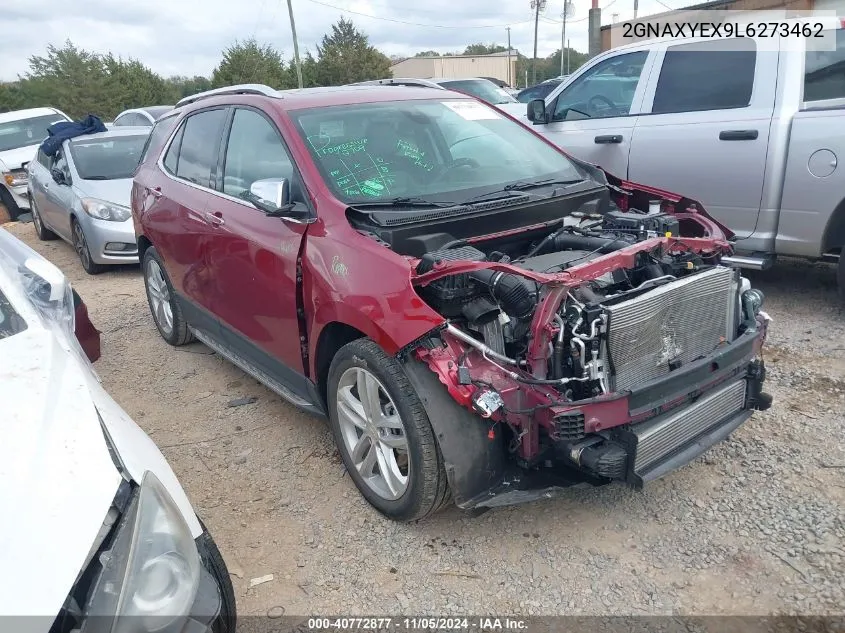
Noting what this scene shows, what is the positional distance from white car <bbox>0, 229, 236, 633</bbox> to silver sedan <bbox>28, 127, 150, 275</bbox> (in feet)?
19.4

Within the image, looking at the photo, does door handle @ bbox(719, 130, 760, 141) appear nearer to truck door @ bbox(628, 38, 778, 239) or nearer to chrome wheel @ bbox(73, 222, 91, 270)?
truck door @ bbox(628, 38, 778, 239)

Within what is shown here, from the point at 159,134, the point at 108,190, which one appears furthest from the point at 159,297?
the point at 108,190

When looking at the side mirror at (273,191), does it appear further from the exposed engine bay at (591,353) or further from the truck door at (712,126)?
the truck door at (712,126)

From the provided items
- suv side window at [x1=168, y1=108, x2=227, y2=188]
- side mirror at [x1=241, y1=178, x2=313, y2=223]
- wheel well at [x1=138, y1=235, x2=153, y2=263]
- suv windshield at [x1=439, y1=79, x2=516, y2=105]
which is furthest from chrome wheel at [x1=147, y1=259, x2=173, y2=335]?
suv windshield at [x1=439, y1=79, x2=516, y2=105]

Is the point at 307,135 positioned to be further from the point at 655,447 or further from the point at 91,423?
the point at 655,447

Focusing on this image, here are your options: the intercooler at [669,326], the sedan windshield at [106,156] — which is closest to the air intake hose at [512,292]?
the intercooler at [669,326]

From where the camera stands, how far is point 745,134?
16.1 ft

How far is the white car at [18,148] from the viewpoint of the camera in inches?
479

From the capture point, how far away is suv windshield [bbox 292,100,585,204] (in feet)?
10.9

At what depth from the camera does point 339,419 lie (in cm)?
320

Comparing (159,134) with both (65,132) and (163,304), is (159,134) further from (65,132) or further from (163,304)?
(65,132)

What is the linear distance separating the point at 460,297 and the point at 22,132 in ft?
44.7

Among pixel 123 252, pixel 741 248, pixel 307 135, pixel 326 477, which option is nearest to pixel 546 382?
pixel 326 477

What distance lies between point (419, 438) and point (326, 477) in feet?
3.28
